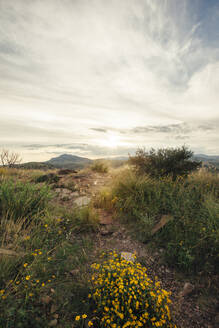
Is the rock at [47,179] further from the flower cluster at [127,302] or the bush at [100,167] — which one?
the flower cluster at [127,302]

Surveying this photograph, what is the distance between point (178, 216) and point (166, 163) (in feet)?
10.3

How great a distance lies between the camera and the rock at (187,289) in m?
2.51

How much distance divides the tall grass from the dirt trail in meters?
0.24

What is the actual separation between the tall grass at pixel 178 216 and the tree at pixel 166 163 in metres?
0.89

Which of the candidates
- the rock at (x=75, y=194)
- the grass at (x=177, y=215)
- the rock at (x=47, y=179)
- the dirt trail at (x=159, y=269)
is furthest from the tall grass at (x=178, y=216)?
the rock at (x=47, y=179)

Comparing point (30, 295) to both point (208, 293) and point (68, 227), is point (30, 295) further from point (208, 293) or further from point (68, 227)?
point (208, 293)

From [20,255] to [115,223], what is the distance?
233 centimetres

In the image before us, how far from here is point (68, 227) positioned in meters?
3.68

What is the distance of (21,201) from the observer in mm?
3709

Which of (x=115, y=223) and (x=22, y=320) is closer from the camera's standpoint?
(x=22, y=320)

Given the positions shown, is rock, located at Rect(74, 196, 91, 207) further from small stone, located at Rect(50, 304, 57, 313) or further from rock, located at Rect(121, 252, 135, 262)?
small stone, located at Rect(50, 304, 57, 313)

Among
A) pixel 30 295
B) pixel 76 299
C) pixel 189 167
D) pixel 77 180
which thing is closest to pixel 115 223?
pixel 76 299

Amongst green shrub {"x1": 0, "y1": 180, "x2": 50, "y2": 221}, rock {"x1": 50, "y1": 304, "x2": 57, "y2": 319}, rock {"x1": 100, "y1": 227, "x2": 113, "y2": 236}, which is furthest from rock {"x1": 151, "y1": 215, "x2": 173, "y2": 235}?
green shrub {"x1": 0, "y1": 180, "x2": 50, "y2": 221}

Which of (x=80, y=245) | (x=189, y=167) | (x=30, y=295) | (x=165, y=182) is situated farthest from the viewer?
(x=189, y=167)
